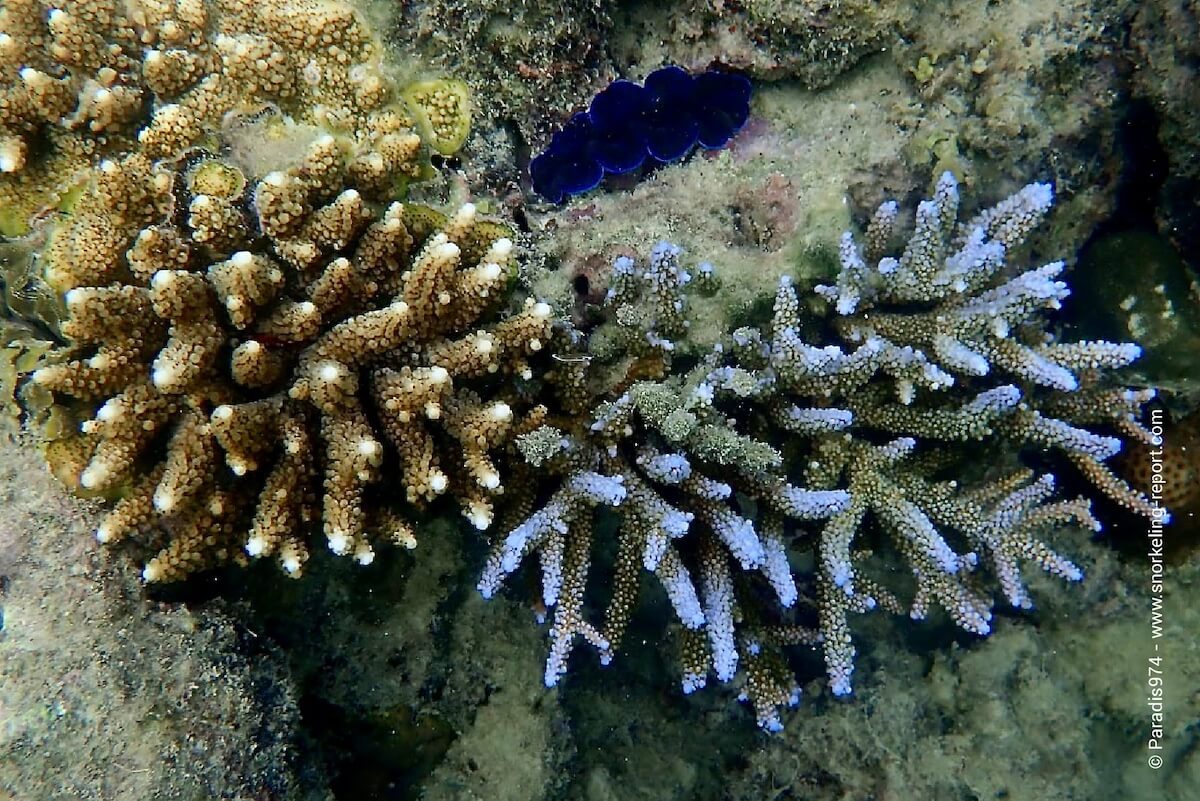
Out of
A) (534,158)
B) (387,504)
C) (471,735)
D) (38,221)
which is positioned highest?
(534,158)

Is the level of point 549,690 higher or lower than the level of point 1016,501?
lower

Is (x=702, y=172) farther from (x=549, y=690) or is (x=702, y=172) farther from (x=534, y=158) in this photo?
(x=549, y=690)

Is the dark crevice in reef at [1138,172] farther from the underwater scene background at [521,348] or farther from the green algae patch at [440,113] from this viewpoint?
the green algae patch at [440,113]

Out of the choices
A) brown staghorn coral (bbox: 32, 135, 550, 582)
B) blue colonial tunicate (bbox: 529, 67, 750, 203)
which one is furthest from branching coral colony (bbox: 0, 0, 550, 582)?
blue colonial tunicate (bbox: 529, 67, 750, 203)

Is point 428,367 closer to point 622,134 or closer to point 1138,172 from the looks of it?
point 622,134

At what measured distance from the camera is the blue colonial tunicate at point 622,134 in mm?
2961

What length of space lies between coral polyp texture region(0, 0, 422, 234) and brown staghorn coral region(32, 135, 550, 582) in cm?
19

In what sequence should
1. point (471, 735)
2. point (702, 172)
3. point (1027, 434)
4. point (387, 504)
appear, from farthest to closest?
point (471, 735) < point (1027, 434) < point (702, 172) < point (387, 504)

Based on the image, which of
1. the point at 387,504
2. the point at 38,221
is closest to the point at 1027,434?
the point at 387,504

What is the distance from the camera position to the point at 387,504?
9.53 feet

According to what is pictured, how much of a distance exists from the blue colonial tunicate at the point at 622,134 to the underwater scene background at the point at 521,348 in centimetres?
2

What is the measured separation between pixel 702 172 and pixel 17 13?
A: 264cm

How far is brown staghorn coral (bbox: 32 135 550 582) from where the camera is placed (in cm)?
254

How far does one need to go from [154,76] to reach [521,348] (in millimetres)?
1712
